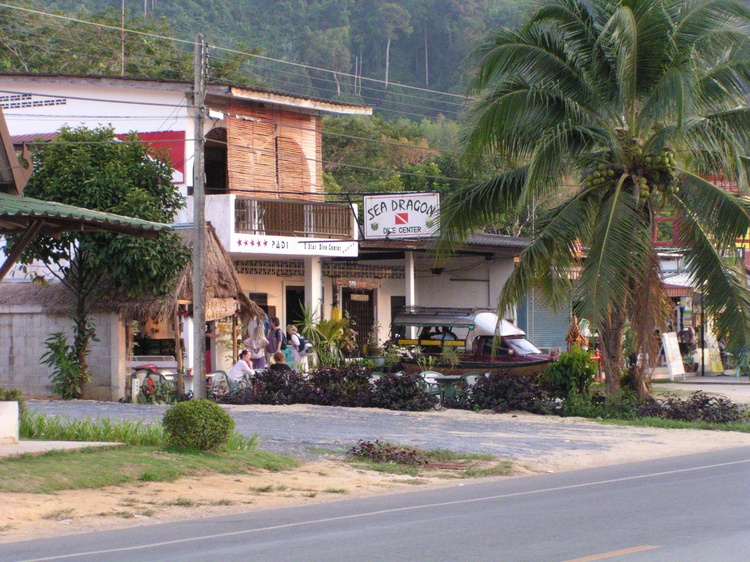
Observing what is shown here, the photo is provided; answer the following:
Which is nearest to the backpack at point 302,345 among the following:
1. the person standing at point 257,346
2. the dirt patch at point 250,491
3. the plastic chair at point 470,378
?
the person standing at point 257,346

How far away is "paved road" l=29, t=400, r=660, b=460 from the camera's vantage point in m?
15.1

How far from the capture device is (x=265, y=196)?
2855 centimetres

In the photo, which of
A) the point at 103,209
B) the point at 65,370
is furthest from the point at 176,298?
the point at 65,370

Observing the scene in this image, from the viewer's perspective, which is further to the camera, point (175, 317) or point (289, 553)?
point (175, 317)

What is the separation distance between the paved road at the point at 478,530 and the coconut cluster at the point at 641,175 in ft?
26.1

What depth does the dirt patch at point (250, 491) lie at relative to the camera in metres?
9.64

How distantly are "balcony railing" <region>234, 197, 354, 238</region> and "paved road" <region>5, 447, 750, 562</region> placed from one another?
632 inches

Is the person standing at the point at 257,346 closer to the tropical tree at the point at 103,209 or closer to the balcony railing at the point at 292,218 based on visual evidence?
the balcony railing at the point at 292,218

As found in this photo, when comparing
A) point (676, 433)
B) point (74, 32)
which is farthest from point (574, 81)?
point (74, 32)

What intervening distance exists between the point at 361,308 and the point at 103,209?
1387cm

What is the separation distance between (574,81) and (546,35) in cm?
103

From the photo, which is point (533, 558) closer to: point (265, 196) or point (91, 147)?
point (91, 147)

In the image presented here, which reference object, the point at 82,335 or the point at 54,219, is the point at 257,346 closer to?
the point at 82,335

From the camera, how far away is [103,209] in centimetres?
2105
